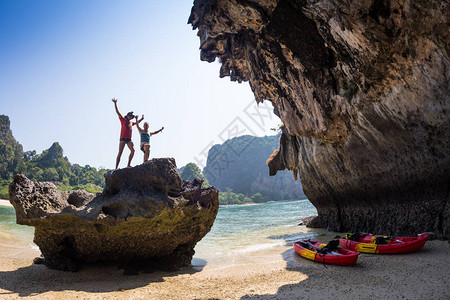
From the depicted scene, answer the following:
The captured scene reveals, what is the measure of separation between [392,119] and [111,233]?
7.71 meters

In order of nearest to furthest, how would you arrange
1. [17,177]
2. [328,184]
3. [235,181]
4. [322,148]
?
1. [17,177]
2. [322,148]
3. [328,184]
4. [235,181]

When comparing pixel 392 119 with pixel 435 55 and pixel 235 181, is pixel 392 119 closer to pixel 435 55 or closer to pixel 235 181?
pixel 435 55

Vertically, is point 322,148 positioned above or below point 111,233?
above

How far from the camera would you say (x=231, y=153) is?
14838 cm

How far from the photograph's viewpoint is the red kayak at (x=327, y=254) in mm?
6120

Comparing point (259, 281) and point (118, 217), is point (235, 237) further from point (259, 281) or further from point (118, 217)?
point (118, 217)

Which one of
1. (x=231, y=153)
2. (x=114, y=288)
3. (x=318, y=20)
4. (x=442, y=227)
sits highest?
(x=231, y=153)

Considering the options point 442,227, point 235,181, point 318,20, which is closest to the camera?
point 318,20

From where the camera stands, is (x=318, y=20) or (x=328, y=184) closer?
(x=318, y=20)

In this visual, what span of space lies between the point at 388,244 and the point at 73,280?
7.83 metres

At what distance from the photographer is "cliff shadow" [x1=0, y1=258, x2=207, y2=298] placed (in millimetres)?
4627

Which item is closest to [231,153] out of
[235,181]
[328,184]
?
[235,181]

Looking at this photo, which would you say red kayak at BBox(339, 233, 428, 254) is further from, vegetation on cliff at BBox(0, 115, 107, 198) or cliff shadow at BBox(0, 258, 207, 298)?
vegetation on cliff at BBox(0, 115, 107, 198)

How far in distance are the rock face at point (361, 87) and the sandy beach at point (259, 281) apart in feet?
7.60
